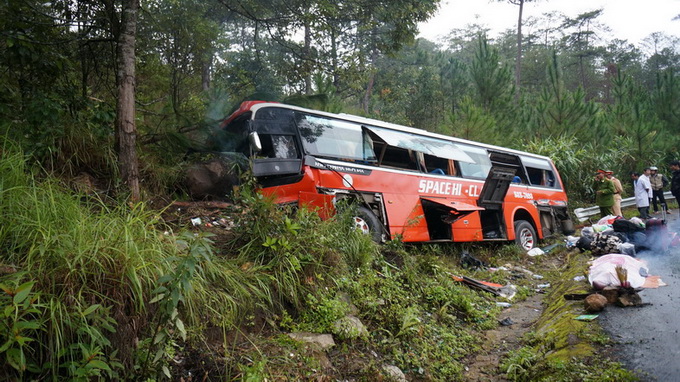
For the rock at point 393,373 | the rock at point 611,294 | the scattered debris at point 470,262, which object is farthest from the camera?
the scattered debris at point 470,262

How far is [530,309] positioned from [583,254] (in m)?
2.59

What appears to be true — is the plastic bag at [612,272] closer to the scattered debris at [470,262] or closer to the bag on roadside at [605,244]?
the bag on roadside at [605,244]

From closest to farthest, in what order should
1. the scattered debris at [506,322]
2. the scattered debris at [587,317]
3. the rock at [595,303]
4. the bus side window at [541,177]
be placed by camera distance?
the scattered debris at [587,317], the rock at [595,303], the scattered debris at [506,322], the bus side window at [541,177]

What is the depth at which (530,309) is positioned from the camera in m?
6.56

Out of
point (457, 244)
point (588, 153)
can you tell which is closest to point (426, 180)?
point (457, 244)

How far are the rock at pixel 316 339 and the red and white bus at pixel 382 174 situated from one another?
5.02 ft

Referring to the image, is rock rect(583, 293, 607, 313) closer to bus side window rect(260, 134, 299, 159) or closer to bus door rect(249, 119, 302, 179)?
bus door rect(249, 119, 302, 179)

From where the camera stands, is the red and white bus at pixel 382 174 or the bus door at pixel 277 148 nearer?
the bus door at pixel 277 148

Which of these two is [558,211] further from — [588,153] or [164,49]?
[164,49]

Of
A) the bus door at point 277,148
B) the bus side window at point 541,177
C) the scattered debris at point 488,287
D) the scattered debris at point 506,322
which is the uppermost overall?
the bus door at point 277,148

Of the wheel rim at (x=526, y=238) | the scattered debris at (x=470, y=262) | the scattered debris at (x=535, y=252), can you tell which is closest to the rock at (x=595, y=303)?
the scattered debris at (x=470, y=262)

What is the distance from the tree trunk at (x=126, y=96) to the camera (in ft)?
17.1

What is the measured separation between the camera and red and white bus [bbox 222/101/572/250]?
6.56 m

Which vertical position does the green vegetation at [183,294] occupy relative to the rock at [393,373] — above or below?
above
